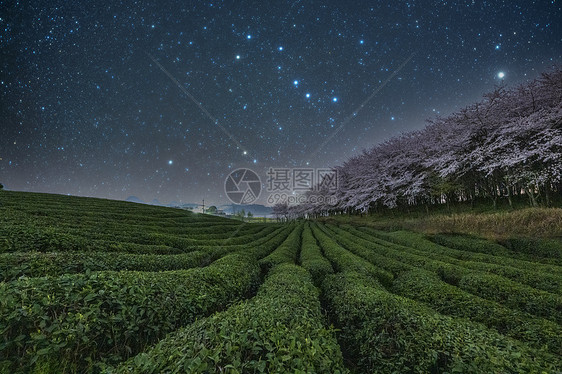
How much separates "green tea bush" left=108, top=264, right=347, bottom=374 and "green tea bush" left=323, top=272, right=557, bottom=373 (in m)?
1.46

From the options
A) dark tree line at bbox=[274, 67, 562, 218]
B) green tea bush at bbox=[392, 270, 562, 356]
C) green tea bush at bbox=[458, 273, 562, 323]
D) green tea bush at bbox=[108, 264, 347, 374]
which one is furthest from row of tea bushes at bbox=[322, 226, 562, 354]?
dark tree line at bbox=[274, 67, 562, 218]

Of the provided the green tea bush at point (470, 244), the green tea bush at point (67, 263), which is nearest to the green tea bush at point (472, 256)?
the green tea bush at point (470, 244)

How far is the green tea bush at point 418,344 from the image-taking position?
3424 millimetres

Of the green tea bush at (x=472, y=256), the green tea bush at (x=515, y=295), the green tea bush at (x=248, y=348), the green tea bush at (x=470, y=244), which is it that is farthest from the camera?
the green tea bush at (x=470, y=244)

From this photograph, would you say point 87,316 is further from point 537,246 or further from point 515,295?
point 537,246

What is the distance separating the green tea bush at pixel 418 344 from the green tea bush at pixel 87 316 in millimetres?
4497

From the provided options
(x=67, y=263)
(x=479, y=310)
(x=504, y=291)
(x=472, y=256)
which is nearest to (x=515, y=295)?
(x=504, y=291)

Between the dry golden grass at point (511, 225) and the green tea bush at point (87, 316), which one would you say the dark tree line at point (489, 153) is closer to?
the dry golden grass at point (511, 225)

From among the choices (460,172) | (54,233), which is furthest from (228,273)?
(460,172)

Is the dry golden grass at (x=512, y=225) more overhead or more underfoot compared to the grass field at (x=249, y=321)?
more overhead

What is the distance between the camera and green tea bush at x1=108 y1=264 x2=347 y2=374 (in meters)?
2.87

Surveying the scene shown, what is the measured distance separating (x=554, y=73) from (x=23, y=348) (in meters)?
38.2

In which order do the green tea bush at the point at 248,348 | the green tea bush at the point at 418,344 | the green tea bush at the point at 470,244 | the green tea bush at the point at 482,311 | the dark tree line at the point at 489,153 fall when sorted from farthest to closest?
the dark tree line at the point at 489,153
the green tea bush at the point at 470,244
the green tea bush at the point at 482,311
the green tea bush at the point at 418,344
the green tea bush at the point at 248,348

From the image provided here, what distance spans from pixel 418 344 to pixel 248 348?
11.3 ft
